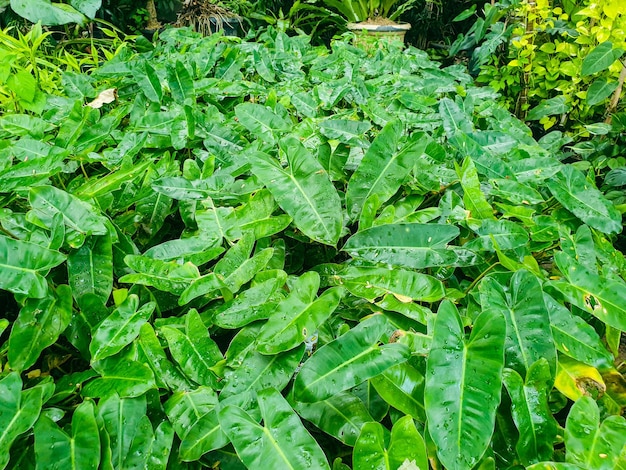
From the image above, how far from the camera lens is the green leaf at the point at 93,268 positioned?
88 centimetres

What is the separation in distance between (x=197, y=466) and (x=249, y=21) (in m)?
4.83

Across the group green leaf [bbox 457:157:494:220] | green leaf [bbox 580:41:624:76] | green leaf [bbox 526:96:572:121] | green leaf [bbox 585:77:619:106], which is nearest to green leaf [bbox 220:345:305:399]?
green leaf [bbox 457:157:494:220]

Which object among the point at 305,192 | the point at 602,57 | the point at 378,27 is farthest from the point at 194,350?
the point at 378,27

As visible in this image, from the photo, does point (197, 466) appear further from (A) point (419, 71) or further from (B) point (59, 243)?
(A) point (419, 71)

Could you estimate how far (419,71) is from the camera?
7.18 feet

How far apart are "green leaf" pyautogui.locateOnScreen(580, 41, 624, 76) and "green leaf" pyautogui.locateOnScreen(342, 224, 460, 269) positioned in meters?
1.83

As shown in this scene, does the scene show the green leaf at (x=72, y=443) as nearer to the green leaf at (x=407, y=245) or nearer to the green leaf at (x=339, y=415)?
the green leaf at (x=339, y=415)

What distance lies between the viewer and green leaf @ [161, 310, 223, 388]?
760 millimetres

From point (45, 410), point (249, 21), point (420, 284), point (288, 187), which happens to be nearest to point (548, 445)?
point (420, 284)

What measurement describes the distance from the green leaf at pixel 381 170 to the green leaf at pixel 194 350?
43 cm

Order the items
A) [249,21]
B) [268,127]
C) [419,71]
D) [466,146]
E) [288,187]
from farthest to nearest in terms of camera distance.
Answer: [249,21] < [419,71] < [268,127] < [466,146] < [288,187]

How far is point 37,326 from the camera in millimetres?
800

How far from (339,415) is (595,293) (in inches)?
21.1

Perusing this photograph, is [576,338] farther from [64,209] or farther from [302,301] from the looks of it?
[64,209]
